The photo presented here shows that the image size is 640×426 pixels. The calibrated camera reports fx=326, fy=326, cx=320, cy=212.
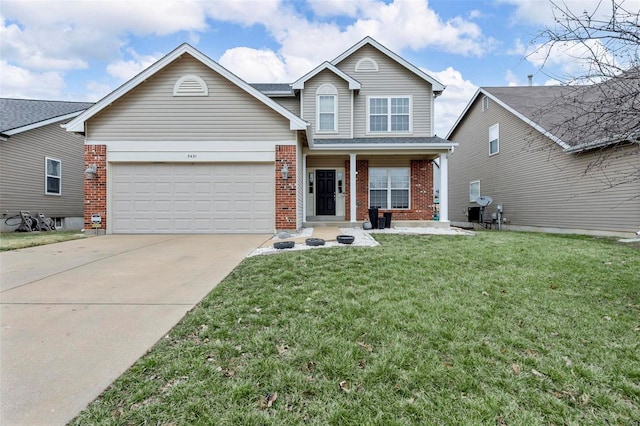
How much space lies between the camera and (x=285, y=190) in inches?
405

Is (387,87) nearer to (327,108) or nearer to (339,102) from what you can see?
(339,102)

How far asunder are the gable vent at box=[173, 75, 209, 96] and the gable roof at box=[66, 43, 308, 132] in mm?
553

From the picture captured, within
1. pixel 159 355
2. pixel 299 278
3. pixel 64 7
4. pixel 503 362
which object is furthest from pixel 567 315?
pixel 64 7

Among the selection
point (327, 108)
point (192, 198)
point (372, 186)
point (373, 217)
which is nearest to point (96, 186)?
point (192, 198)

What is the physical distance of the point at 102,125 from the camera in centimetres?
1014

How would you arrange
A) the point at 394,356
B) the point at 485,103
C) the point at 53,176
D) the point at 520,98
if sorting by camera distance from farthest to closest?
the point at 485,103 → the point at 520,98 → the point at 53,176 → the point at 394,356

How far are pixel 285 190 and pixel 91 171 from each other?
19.5ft

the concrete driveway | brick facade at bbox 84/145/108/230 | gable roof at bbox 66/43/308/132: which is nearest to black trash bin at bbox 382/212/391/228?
gable roof at bbox 66/43/308/132

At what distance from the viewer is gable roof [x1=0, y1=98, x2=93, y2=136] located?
13.0m

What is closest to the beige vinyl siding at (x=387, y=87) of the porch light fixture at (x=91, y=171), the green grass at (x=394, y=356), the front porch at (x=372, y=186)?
the front porch at (x=372, y=186)

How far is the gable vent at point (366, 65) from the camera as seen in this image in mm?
13906

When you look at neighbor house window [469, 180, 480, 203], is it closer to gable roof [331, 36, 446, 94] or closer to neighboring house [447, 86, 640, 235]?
neighboring house [447, 86, 640, 235]

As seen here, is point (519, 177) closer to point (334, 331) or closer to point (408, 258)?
point (408, 258)

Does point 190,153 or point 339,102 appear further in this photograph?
point 339,102
